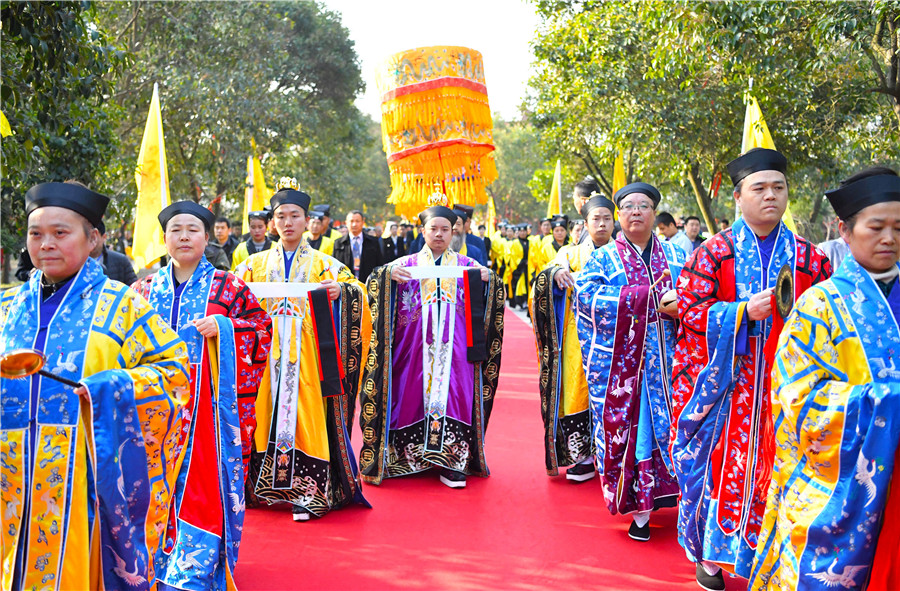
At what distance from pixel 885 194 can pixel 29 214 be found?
2.87m

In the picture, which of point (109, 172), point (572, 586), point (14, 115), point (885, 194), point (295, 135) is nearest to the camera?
point (885, 194)

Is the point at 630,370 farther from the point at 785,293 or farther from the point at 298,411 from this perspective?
the point at 298,411

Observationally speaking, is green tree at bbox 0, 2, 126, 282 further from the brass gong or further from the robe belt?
the brass gong

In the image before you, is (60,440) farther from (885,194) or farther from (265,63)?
(265,63)

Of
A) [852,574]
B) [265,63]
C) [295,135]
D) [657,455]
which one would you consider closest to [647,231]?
[657,455]

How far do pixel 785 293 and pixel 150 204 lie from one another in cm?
403

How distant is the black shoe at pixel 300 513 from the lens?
505 centimetres

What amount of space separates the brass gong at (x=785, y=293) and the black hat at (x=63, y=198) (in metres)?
2.51

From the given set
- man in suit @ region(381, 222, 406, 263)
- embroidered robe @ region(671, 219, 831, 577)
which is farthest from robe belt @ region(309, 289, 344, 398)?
man in suit @ region(381, 222, 406, 263)

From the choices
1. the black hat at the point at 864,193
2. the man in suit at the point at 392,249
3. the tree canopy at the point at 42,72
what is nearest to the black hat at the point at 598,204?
the black hat at the point at 864,193

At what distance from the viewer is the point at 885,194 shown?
2846mm

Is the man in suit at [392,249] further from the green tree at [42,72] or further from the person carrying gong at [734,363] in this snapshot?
the person carrying gong at [734,363]

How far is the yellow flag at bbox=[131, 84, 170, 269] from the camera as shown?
17.6 ft

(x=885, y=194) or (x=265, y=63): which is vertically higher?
(x=265, y=63)
